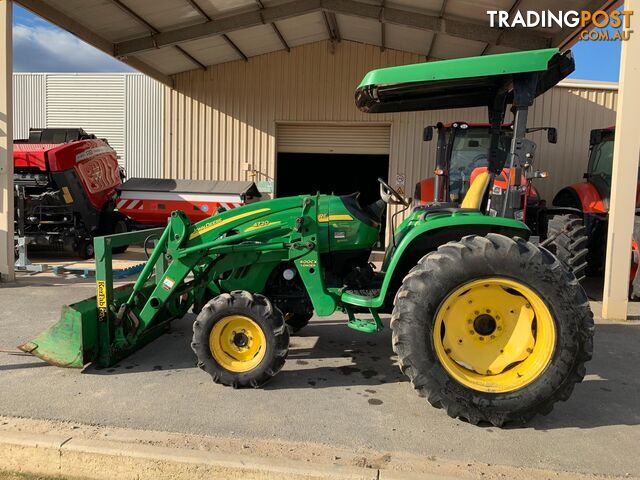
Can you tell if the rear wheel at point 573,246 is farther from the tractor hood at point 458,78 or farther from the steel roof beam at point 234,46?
the steel roof beam at point 234,46

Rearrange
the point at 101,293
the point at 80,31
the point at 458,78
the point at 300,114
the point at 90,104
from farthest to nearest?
the point at 90,104
the point at 300,114
the point at 80,31
the point at 101,293
the point at 458,78

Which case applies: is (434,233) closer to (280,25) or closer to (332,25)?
(280,25)

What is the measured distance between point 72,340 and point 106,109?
11.6 metres

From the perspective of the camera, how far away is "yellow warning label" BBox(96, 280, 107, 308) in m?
4.02

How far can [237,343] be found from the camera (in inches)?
153

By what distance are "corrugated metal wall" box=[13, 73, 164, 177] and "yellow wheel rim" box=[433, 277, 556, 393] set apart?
10.9 m

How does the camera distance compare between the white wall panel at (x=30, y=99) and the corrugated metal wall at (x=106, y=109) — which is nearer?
the corrugated metal wall at (x=106, y=109)

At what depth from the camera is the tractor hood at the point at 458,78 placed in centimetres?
328

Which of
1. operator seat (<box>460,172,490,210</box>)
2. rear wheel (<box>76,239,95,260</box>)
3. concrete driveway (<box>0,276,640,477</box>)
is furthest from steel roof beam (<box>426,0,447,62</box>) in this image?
rear wheel (<box>76,239,95,260</box>)

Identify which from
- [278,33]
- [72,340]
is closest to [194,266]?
[72,340]

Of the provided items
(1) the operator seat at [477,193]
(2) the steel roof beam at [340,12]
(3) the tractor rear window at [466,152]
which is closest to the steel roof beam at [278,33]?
(2) the steel roof beam at [340,12]

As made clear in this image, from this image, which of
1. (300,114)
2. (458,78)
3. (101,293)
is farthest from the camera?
(300,114)

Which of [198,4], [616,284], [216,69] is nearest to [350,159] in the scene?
[216,69]

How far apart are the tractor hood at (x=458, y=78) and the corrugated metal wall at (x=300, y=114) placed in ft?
24.4
